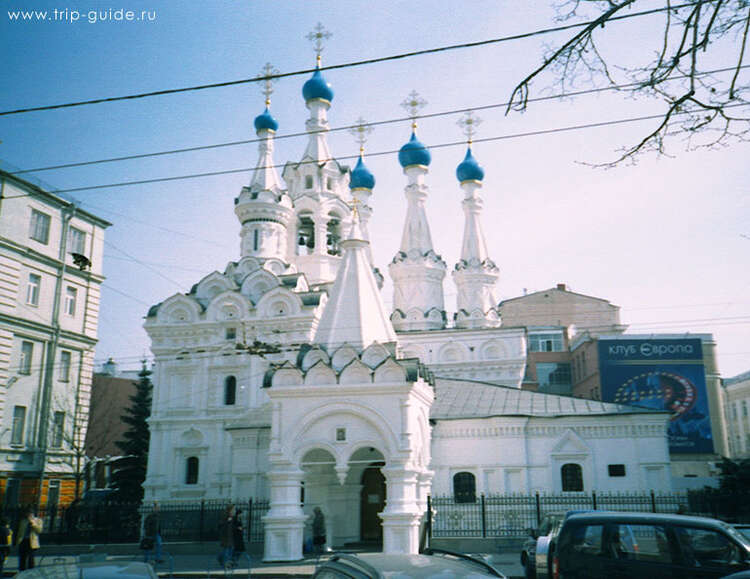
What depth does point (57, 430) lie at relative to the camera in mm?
26438

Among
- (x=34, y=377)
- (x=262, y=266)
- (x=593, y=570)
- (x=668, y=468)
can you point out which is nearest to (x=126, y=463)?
(x=34, y=377)

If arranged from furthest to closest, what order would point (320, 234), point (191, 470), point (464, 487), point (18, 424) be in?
point (320, 234) → point (191, 470) → point (18, 424) → point (464, 487)

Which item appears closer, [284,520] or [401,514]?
[401,514]

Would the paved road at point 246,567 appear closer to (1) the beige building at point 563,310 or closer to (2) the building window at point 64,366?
(2) the building window at point 64,366

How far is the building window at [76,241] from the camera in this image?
27948 millimetres

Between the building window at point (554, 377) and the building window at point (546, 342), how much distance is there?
3.83 ft

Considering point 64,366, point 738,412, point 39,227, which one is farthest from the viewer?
point 738,412

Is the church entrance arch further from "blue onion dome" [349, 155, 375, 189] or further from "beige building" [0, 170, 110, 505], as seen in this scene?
"blue onion dome" [349, 155, 375, 189]

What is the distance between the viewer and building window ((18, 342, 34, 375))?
82.5 ft

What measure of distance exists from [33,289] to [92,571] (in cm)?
2419

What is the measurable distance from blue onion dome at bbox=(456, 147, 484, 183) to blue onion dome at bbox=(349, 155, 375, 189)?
669cm

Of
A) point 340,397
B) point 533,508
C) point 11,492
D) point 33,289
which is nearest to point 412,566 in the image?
point 340,397

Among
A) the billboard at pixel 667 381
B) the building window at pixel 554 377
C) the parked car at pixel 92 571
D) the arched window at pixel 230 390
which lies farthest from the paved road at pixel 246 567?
the building window at pixel 554 377

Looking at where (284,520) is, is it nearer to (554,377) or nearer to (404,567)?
(404,567)
